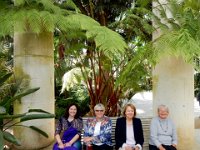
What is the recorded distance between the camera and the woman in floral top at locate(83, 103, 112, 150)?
14.7 feet

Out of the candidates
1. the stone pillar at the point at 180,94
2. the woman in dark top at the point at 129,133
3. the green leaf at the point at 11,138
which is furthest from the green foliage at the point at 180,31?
the green leaf at the point at 11,138

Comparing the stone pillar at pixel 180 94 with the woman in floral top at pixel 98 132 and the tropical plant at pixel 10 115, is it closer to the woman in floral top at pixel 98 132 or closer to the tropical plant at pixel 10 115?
the woman in floral top at pixel 98 132

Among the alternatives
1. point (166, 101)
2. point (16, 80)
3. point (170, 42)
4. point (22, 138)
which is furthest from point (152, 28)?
point (22, 138)

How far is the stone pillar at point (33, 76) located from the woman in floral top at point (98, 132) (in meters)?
Answer: 1.03

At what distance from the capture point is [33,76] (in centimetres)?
526

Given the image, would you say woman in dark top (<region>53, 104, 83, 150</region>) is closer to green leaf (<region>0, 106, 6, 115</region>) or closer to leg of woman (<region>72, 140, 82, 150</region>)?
leg of woman (<region>72, 140, 82, 150</region>)

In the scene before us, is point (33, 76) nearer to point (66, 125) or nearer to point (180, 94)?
point (66, 125)

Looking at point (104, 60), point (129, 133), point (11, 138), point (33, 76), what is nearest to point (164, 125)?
point (129, 133)

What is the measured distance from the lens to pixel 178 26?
479cm

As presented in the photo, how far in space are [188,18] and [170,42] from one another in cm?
58

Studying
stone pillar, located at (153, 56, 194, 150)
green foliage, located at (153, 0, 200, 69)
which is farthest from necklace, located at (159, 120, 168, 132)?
green foliage, located at (153, 0, 200, 69)

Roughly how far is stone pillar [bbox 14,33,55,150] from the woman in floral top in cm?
103

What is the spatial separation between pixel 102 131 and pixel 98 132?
0.05 meters

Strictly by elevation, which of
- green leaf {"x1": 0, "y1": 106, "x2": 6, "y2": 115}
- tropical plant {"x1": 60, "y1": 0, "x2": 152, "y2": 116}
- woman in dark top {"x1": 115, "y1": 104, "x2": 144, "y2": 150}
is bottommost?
woman in dark top {"x1": 115, "y1": 104, "x2": 144, "y2": 150}
